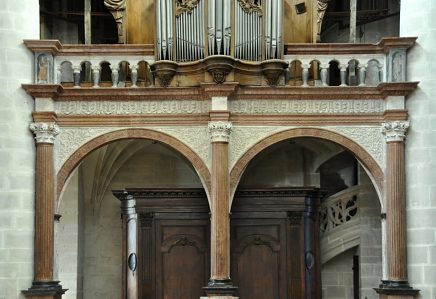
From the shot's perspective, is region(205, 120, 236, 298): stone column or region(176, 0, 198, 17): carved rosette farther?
region(176, 0, 198, 17): carved rosette

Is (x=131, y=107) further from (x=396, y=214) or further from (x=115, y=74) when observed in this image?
(x=396, y=214)

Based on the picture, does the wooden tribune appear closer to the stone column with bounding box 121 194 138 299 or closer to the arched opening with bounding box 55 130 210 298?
the arched opening with bounding box 55 130 210 298

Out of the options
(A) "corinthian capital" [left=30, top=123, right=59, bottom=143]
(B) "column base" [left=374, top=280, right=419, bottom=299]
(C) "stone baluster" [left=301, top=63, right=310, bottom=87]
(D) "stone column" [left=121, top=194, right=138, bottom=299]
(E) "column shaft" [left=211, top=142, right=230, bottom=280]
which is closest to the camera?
(B) "column base" [left=374, top=280, right=419, bottom=299]

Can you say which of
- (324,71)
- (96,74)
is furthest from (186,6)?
(324,71)

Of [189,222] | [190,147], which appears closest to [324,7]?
[190,147]

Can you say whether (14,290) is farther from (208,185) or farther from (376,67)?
(376,67)

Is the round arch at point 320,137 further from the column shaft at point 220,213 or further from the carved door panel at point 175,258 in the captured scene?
the carved door panel at point 175,258

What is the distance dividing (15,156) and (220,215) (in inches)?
152

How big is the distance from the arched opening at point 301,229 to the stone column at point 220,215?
1.51 metres

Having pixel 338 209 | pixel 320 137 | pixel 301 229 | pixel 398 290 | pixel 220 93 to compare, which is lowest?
pixel 398 290

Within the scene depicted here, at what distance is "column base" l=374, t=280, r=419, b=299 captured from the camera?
16547mm

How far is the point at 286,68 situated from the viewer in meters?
17.2

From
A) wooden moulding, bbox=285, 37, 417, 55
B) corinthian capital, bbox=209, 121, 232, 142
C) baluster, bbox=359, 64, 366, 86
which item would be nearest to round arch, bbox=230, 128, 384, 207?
corinthian capital, bbox=209, 121, 232, 142

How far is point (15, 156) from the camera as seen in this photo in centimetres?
1678
